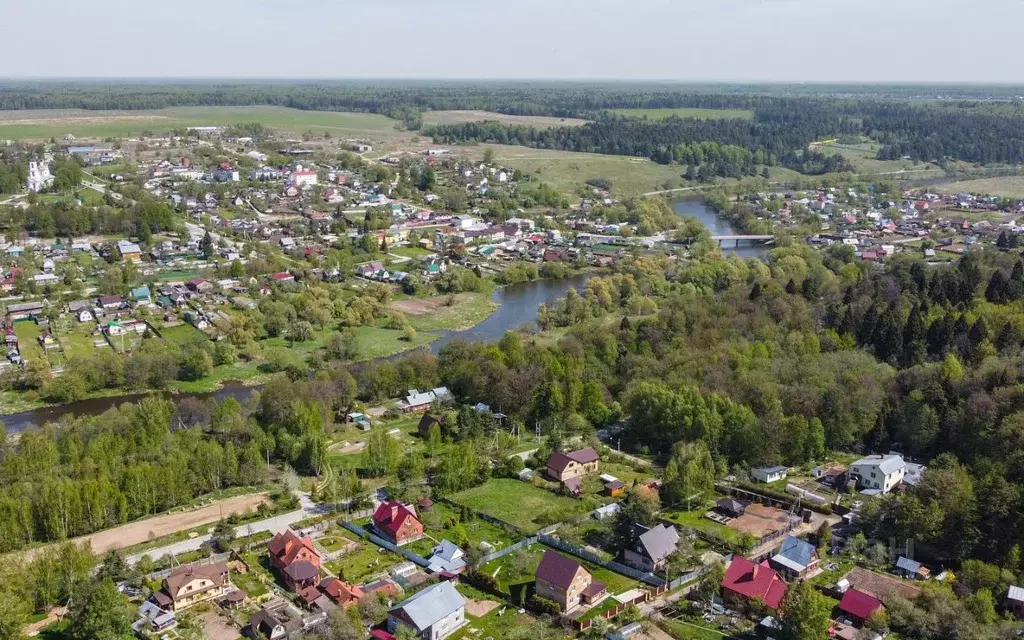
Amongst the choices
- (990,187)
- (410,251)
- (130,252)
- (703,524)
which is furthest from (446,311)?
(990,187)

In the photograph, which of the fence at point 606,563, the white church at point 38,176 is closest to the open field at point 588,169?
the white church at point 38,176

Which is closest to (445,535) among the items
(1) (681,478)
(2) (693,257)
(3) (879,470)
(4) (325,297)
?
(1) (681,478)

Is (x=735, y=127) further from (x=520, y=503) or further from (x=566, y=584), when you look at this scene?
(x=566, y=584)

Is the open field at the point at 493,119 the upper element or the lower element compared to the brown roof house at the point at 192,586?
upper

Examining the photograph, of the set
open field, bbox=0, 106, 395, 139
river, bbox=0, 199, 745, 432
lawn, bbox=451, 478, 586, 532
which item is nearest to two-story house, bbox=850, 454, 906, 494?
lawn, bbox=451, 478, 586, 532

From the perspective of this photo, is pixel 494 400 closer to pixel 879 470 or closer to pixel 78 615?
pixel 879 470

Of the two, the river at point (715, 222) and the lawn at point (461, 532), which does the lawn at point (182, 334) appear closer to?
the lawn at point (461, 532)
